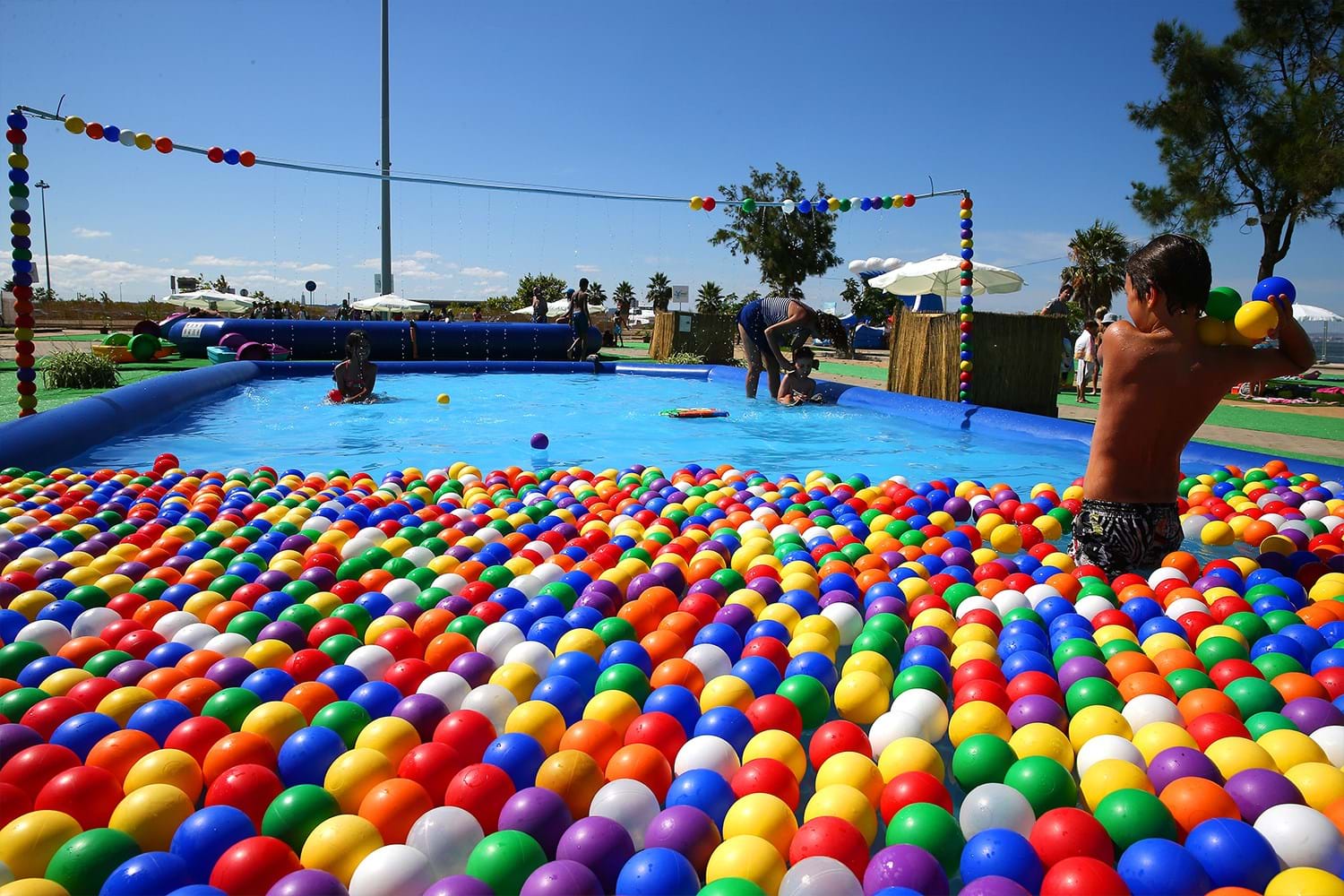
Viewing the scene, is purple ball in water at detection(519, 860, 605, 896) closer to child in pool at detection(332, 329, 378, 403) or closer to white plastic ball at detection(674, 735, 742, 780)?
white plastic ball at detection(674, 735, 742, 780)

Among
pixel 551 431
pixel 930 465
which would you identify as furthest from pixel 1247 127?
pixel 551 431

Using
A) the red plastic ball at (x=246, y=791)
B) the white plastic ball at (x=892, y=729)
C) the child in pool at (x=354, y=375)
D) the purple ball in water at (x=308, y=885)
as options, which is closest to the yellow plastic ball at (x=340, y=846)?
the purple ball in water at (x=308, y=885)

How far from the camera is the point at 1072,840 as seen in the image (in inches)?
66.7

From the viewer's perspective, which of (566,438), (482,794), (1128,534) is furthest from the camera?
(566,438)

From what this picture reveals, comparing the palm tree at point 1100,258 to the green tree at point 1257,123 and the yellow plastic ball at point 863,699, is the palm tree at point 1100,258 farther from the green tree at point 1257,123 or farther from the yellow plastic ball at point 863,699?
the yellow plastic ball at point 863,699

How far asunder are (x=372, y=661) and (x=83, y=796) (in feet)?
2.87

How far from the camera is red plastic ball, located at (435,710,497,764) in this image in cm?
221

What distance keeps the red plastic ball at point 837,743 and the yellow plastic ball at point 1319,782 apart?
3.07 ft

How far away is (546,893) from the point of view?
155 cm

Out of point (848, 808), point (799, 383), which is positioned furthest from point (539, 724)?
point (799, 383)

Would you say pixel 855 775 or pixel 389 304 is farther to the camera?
pixel 389 304

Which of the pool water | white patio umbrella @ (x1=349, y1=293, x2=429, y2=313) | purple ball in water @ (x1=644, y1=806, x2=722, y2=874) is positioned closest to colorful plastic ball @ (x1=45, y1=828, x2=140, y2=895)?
purple ball in water @ (x1=644, y1=806, x2=722, y2=874)

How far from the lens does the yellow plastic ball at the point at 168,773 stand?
2.04 metres

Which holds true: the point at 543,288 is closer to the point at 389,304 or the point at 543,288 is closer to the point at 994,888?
the point at 389,304
